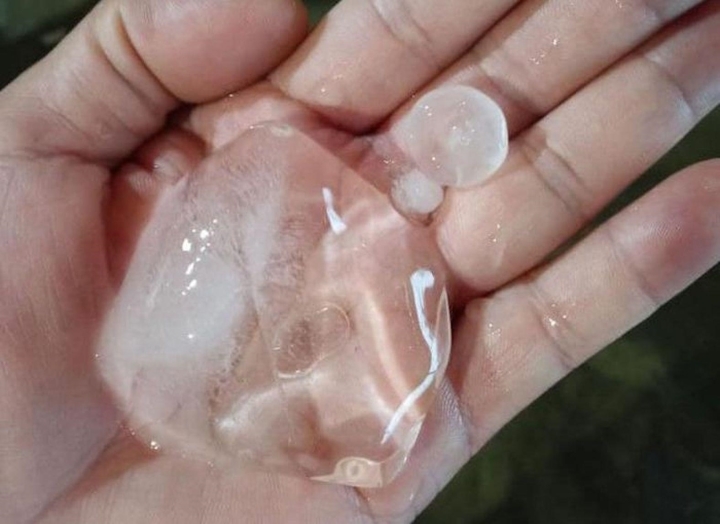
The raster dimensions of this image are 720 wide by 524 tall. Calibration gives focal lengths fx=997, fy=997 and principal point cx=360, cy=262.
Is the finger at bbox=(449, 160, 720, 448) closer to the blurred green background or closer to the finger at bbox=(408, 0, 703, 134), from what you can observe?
the finger at bbox=(408, 0, 703, 134)

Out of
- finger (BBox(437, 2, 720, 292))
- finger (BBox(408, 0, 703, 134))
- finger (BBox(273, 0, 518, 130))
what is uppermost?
finger (BBox(273, 0, 518, 130))

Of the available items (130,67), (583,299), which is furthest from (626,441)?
(130,67)

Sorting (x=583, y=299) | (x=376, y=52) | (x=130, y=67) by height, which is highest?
(x=130, y=67)

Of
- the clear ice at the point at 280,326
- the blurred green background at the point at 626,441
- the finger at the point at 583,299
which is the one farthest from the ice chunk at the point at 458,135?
the blurred green background at the point at 626,441

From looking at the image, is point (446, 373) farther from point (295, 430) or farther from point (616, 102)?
point (616, 102)

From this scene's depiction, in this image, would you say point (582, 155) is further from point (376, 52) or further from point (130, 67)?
point (130, 67)

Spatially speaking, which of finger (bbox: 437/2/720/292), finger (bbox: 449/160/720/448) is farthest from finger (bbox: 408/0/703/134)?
finger (bbox: 449/160/720/448)

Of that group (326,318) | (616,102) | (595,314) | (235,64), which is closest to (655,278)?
(595,314)
